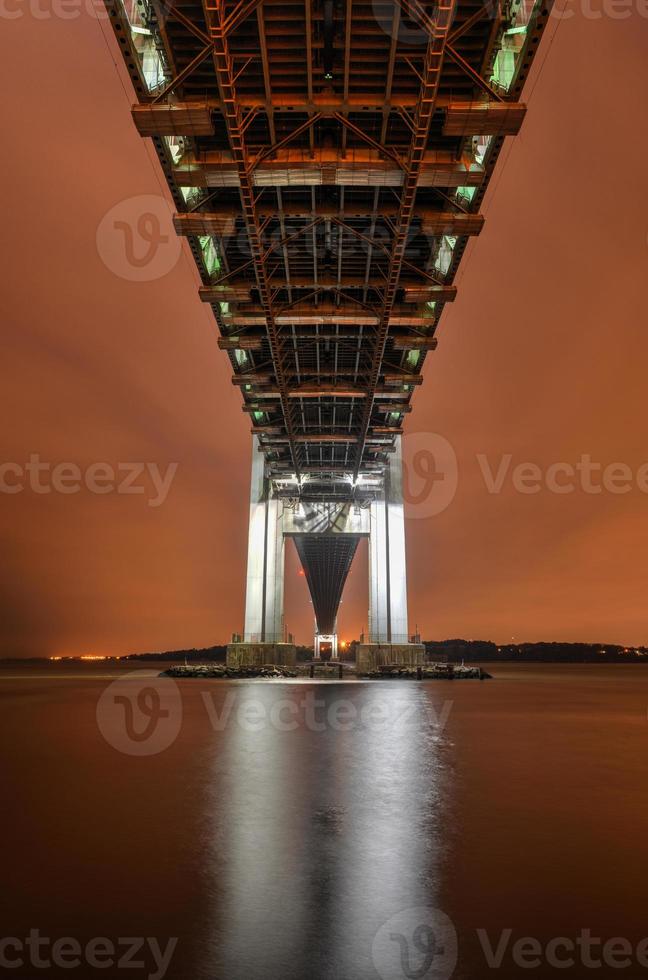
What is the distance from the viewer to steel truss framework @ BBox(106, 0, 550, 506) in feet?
52.1

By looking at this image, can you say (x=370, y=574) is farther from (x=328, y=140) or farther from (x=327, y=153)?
(x=327, y=153)

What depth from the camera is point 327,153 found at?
19625 millimetres

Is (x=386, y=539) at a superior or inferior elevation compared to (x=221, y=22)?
inferior

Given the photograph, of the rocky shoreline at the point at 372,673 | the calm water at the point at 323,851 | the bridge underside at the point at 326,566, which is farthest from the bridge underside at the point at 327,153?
the bridge underside at the point at 326,566

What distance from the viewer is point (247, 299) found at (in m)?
26.8

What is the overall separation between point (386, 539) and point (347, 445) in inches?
387

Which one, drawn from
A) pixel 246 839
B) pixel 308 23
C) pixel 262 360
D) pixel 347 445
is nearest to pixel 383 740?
pixel 246 839

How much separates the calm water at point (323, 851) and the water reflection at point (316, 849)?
0.09 feet

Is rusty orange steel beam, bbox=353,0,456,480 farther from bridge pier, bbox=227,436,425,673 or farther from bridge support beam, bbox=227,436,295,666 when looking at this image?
bridge support beam, bbox=227,436,295,666

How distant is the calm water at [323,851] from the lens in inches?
181

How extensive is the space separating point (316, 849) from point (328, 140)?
2084 cm

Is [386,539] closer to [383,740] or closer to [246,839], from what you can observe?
[383,740]

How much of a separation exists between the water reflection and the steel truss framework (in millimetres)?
16313

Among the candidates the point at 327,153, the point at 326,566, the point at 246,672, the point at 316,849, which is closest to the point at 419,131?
the point at 327,153
